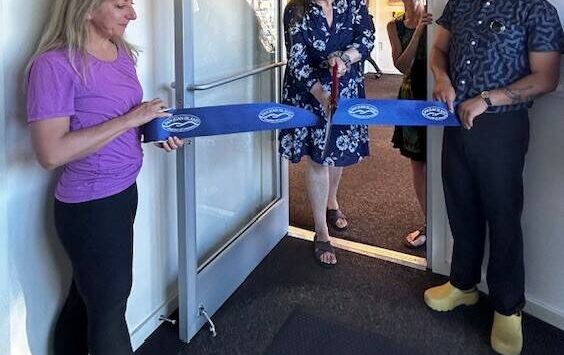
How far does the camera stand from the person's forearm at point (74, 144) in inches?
53.2

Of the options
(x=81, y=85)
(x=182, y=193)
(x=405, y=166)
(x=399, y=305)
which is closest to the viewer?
(x=81, y=85)

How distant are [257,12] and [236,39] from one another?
0.27m

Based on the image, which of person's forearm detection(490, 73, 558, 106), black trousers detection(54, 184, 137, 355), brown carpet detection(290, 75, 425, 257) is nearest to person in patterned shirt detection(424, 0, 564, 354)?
person's forearm detection(490, 73, 558, 106)

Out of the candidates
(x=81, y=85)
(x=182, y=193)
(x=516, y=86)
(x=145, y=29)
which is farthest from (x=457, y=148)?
(x=81, y=85)

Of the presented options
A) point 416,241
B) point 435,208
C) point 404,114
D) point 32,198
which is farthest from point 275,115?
point 416,241

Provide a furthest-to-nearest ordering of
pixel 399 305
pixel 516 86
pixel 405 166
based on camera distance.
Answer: pixel 405 166, pixel 399 305, pixel 516 86

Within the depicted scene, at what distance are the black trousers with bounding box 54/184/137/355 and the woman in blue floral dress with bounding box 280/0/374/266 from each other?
1.12 m

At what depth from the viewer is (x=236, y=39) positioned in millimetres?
2564

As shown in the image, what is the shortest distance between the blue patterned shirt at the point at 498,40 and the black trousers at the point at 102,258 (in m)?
1.21

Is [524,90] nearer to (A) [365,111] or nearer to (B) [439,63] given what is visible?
(B) [439,63]

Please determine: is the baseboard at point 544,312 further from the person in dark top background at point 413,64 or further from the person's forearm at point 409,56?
the person's forearm at point 409,56

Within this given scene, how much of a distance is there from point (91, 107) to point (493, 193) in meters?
1.40

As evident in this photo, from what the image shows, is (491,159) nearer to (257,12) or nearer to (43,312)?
Answer: (257,12)

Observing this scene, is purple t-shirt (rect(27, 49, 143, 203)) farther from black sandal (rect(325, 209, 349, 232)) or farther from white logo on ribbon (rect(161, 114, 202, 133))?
black sandal (rect(325, 209, 349, 232))
